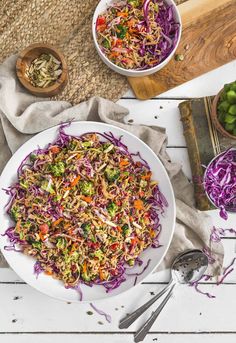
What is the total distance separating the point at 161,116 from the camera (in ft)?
10.9

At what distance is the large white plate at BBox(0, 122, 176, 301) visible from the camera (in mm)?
2984

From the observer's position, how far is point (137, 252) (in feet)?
10.1

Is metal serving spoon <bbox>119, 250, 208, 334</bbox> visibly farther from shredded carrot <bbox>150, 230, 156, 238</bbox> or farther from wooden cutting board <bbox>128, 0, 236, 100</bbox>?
wooden cutting board <bbox>128, 0, 236, 100</bbox>

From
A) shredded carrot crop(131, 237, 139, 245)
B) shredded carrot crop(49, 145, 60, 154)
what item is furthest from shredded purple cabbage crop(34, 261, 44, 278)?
shredded carrot crop(49, 145, 60, 154)

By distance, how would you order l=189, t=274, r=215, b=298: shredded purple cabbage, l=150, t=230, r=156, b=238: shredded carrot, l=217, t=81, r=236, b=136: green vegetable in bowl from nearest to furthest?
l=217, t=81, r=236, b=136: green vegetable in bowl
l=150, t=230, r=156, b=238: shredded carrot
l=189, t=274, r=215, b=298: shredded purple cabbage

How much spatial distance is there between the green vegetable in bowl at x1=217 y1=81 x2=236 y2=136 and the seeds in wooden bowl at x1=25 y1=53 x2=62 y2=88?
3.39 ft

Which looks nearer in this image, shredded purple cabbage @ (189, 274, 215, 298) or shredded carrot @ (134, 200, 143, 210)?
shredded carrot @ (134, 200, 143, 210)

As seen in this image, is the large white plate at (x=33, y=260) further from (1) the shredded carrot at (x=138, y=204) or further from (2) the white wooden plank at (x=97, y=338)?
(2) the white wooden plank at (x=97, y=338)

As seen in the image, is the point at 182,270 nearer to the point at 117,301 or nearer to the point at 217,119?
the point at 117,301

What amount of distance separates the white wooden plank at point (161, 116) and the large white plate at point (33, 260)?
1.11ft

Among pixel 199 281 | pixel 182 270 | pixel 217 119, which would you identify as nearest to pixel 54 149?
pixel 217 119

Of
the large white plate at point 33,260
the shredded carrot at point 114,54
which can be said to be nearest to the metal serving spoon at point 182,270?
the large white plate at point 33,260

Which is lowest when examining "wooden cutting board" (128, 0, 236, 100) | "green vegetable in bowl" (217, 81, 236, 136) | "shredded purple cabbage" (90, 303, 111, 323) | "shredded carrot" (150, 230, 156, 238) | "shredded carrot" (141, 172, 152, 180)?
"shredded purple cabbage" (90, 303, 111, 323)

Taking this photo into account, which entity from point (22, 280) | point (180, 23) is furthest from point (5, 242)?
point (180, 23)
